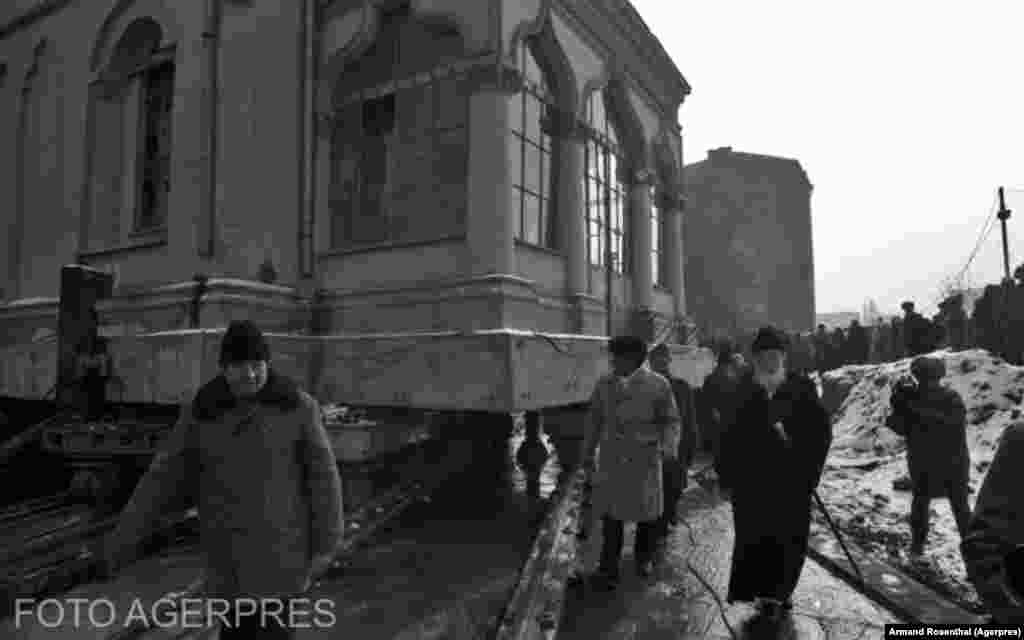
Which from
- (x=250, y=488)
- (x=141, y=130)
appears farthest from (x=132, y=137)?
(x=250, y=488)

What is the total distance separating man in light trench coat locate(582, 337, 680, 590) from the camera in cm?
400

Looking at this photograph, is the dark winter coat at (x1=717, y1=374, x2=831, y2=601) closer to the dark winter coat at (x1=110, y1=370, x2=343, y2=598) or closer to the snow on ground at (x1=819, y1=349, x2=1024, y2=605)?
the snow on ground at (x1=819, y1=349, x2=1024, y2=605)

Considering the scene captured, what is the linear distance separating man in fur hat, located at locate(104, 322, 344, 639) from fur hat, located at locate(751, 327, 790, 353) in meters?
2.67

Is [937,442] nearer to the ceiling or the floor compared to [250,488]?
nearer to the floor

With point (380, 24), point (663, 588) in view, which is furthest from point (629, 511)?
point (380, 24)

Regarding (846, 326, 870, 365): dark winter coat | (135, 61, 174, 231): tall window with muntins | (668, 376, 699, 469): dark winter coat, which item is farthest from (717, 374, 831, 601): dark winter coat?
(846, 326, 870, 365): dark winter coat

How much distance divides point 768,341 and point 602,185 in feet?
23.8

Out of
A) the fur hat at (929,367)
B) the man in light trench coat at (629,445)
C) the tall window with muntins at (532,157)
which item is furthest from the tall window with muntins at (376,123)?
the fur hat at (929,367)

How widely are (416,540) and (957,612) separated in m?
4.07

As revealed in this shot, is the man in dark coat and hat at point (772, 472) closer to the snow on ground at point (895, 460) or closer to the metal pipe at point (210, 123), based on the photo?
the snow on ground at point (895, 460)

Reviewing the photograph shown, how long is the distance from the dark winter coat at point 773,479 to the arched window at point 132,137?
909 cm

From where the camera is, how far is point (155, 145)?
9.30m

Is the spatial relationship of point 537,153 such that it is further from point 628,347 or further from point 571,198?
point 628,347

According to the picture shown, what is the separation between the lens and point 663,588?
4.15 metres
